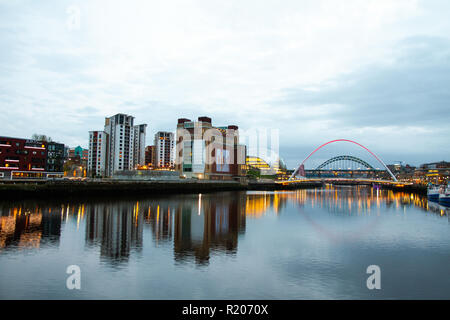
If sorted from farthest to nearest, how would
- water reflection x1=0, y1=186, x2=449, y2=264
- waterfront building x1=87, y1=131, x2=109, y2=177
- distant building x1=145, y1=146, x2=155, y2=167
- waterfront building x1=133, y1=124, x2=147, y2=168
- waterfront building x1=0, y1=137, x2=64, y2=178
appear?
1. distant building x1=145, y1=146, x2=155, y2=167
2. waterfront building x1=133, y1=124, x2=147, y2=168
3. waterfront building x1=87, y1=131, x2=109, y2=177
4. waterfront building x1=0, y1=137, x2=64, y2=178
5. water reflection x1=0, y1=186, x2=449, y2=264

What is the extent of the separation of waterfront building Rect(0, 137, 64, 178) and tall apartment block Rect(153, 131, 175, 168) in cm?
7733

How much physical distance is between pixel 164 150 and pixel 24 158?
293 feet

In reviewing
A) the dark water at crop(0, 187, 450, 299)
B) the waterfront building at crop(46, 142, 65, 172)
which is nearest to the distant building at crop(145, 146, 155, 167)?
the waterfront building at crop(46, 142, 65, 172)

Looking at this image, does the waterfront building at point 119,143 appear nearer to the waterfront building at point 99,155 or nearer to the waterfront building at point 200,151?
the waterfront building at point 99,155

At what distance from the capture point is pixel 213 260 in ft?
57.5

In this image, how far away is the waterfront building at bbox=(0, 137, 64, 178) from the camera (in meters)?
67.8

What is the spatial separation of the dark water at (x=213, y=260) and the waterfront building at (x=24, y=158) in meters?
45.2

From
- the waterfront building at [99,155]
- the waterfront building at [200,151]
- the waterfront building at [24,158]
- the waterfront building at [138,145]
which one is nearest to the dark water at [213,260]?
the waterfront building at [24,158]

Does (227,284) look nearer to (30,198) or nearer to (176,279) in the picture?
(176,279)

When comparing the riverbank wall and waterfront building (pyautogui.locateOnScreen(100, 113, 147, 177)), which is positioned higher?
waterfront building (pyautogui.locateOnScreen(100, 113, 147, 177))

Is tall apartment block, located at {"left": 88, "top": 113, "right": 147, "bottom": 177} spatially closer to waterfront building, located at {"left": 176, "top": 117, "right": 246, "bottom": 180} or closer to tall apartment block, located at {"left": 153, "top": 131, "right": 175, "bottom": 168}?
waterfront building, located at {"left": 176, "top": 117, "right": 246, "bottom": 180}

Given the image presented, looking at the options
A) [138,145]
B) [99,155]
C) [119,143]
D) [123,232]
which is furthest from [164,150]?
[123,232]

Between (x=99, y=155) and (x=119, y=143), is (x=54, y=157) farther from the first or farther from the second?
(x=99, y=155)

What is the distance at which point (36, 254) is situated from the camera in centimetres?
1775
